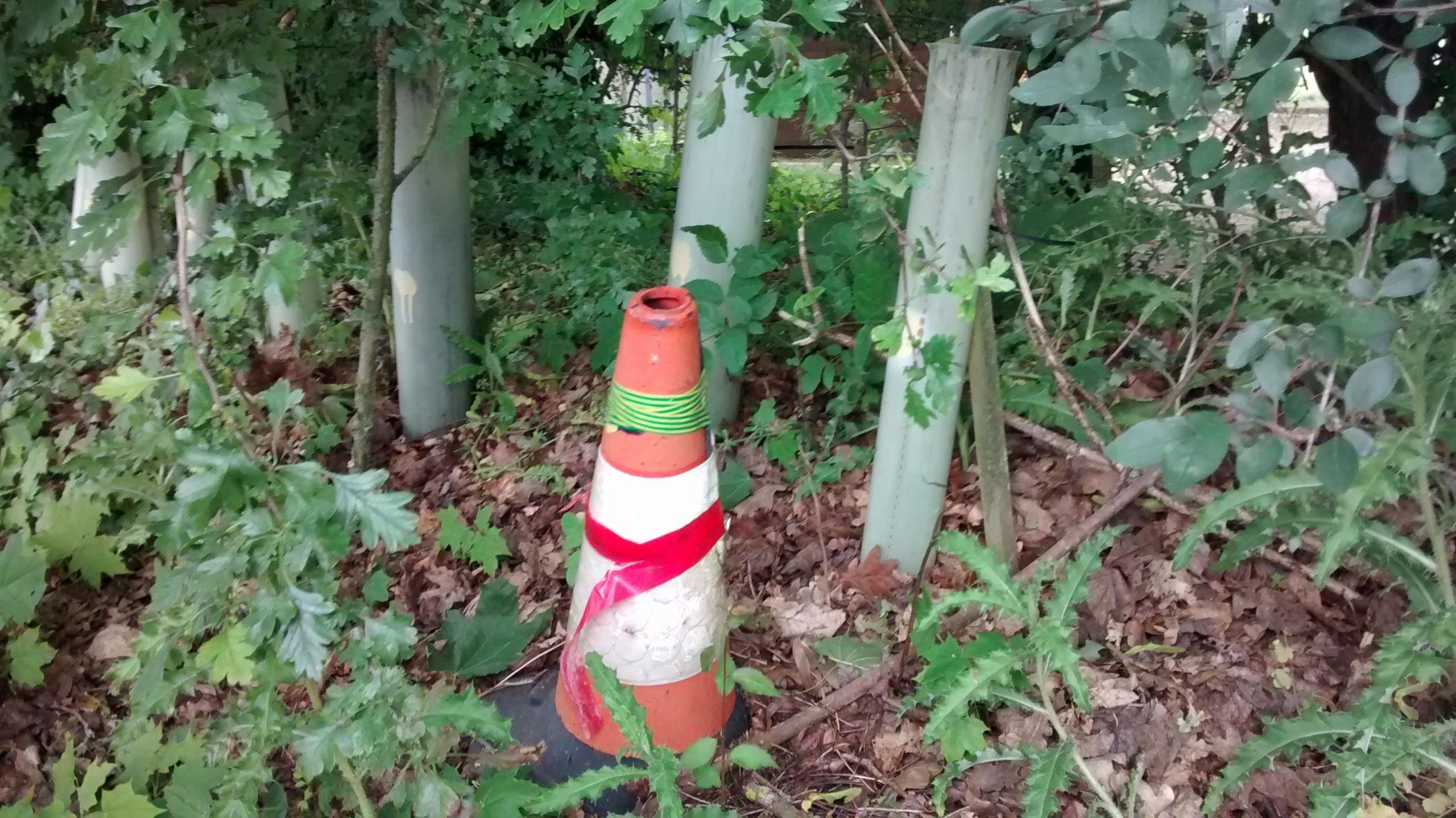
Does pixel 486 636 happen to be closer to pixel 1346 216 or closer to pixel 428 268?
pixel 428 268

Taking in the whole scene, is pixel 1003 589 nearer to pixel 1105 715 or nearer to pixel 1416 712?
pixel 1105 715

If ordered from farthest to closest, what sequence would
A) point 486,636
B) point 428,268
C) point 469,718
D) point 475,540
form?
point 428,268
point 475,540
point 486,636
point 469,718

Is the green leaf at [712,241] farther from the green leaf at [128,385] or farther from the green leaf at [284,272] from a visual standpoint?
the green leaf at [128,385]

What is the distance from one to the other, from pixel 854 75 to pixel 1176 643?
86.9 inches

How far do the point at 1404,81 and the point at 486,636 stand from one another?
76.3 inches

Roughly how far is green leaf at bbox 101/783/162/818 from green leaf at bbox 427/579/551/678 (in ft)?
1.83

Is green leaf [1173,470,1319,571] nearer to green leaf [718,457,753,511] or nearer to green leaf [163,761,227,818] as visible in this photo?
green leaf [718,457,753,511]

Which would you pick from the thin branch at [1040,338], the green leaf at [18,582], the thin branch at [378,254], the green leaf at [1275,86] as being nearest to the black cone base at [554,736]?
the thin branch at [378,254]

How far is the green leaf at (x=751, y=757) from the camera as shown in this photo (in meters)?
1.64

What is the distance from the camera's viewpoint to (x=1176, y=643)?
6.46 ft

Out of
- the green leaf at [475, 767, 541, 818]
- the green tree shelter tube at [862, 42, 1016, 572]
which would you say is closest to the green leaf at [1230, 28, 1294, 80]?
the green tree shelter tube at [862, 42, 1016, 572]

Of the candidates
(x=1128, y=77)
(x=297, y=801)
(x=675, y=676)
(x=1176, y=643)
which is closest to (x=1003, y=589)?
(x=1176, y=643)

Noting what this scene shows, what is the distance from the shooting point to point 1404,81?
122cm

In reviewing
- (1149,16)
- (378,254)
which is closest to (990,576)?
(1149,16)
